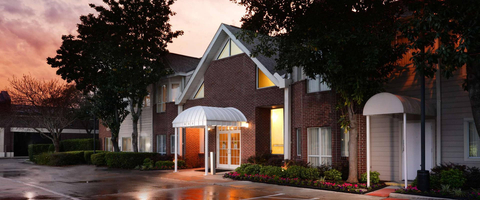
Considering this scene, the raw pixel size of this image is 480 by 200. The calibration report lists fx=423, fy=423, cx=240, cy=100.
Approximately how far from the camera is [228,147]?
78.9 feet

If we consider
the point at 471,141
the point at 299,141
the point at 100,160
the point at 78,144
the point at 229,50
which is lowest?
the point at 100,160

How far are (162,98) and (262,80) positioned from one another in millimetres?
10673

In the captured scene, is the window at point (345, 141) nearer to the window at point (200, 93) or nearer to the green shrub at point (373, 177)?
the green shrub at point (373, 177)

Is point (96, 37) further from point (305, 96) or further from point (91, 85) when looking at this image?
point (305, 96)

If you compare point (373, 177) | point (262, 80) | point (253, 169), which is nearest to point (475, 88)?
point (373, 177)

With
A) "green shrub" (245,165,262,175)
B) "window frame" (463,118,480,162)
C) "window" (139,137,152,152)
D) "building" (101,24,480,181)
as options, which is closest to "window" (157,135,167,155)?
"building" (101,24,480,181)

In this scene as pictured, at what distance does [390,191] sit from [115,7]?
22.0m

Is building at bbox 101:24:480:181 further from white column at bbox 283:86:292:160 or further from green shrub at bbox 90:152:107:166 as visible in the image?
green shrub at bbox 90:152:107:166

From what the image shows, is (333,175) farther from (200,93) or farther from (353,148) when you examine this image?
(200,93)

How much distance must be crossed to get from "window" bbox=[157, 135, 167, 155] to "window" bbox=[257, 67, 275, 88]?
10.4 m

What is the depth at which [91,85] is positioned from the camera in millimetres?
33188

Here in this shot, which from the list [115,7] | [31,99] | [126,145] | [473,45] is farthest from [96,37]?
[473,45]

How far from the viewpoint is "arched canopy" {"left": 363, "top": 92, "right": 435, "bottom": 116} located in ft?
46.7

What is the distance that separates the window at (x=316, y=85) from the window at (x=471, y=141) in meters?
5.89
